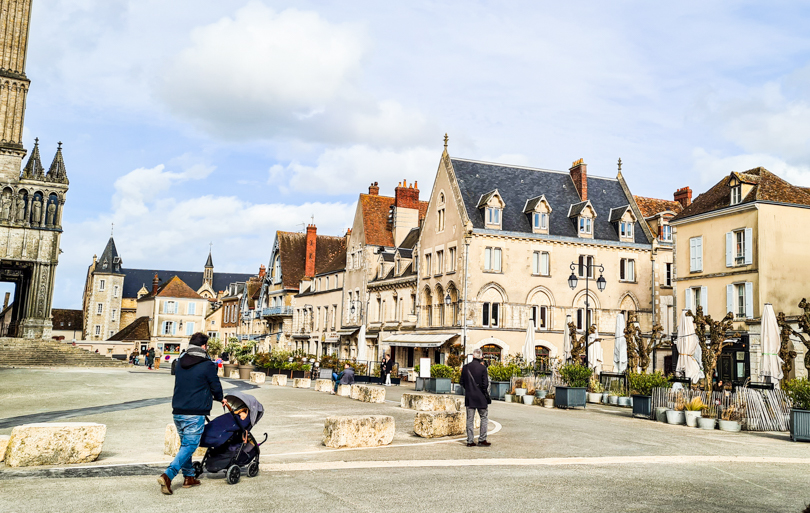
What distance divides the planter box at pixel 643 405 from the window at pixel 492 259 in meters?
21.0

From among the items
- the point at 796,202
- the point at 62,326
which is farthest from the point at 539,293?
the point at 62,326

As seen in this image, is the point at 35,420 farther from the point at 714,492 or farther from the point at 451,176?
the point at 451,176

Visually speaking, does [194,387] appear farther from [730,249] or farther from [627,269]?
[627,269]

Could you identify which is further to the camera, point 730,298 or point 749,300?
point 730,298

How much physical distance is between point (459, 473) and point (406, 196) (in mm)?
43799

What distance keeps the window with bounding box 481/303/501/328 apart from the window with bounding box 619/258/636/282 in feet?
29.8

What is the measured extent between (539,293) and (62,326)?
84215 mm

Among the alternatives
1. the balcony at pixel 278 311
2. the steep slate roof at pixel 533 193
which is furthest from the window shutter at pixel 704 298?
the balcony at pixel 278 311

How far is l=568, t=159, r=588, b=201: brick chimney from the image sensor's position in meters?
45.7

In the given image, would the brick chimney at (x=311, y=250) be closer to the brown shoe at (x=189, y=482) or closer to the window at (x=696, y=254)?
the window at (x=696, y=254)

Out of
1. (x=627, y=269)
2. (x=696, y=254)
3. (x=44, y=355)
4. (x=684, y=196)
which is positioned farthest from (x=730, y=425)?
(x=44, y=355)

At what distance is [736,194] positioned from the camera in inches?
1337

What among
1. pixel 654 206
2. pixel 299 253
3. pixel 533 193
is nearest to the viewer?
pixel 533 193

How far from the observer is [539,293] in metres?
41.9
